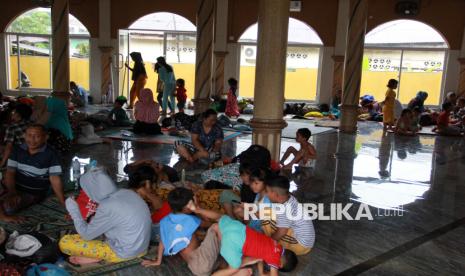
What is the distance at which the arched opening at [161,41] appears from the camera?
16.2 metres

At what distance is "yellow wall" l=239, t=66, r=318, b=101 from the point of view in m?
16.4

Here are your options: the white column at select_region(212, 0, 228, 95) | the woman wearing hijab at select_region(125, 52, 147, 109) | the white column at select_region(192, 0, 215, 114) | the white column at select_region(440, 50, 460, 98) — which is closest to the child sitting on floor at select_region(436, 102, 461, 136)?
the white column at select_region(440, 50, 460, 98)

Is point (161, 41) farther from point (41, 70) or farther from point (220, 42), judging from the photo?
point (41, 70)

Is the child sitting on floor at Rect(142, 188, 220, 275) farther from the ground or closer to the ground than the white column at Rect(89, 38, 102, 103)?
closer to the ground

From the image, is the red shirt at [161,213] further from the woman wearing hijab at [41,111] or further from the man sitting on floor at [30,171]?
the woman wearing hijab at [41,111]

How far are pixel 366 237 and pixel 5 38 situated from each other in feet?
50.6

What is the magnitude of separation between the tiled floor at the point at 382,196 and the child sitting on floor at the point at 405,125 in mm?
826

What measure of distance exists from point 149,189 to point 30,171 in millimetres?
1283

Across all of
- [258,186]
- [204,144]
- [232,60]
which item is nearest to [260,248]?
[258,186]

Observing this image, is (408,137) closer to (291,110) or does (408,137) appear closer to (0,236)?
(291,110)

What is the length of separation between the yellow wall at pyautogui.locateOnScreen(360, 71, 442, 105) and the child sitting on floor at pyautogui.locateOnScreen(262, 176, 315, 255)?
13525 millimetres

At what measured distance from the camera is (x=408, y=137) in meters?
10.6

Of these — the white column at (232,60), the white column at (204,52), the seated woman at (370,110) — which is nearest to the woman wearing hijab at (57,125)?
the white column at (204,52)

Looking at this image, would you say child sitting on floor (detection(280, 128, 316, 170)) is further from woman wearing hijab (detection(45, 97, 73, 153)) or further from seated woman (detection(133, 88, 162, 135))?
seated woman (detection(133, 88, 162, 135))
